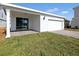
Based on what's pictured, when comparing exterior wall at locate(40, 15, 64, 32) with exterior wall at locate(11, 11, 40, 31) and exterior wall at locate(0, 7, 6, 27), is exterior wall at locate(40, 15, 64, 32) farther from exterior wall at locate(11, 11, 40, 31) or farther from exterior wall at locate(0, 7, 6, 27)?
exterior wall at locate(0, 7, 6, 27)

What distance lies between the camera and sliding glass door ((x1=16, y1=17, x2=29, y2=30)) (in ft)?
59.8

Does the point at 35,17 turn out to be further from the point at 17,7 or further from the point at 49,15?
the point at 17,7

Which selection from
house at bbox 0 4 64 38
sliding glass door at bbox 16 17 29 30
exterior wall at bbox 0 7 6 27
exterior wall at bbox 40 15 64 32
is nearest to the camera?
exterior wall at bbox 0 7 6 27

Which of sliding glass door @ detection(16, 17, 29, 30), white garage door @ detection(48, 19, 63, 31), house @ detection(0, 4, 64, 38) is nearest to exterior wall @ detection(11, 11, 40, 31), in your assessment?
house @ detection(0, 4, 64, 38)

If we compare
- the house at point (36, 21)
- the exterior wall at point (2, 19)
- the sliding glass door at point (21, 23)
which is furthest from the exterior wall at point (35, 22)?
the exterior wall at point (2, 19)

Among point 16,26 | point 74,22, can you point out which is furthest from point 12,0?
point 74,22

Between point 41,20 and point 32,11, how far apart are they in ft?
6.86

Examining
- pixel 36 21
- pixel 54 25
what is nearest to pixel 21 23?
pixel 36 21

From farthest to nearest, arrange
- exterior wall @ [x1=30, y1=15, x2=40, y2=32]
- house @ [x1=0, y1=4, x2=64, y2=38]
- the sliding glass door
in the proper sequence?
the sliding glass door, exterior wall @ [x1=30, y1=15, x2=40, y2=32], house @ [x1=0, y1=4, x2=64, y2=38]

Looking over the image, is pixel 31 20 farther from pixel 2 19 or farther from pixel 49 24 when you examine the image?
pixel 2 19

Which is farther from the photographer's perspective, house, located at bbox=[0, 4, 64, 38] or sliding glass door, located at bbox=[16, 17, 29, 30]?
sliding glass door, located at bbox=[16, 17, 29, 30]

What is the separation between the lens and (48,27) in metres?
17.8

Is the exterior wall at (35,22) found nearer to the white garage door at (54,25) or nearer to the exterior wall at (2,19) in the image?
the white garage door at (54,25)

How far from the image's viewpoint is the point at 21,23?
18734mm
